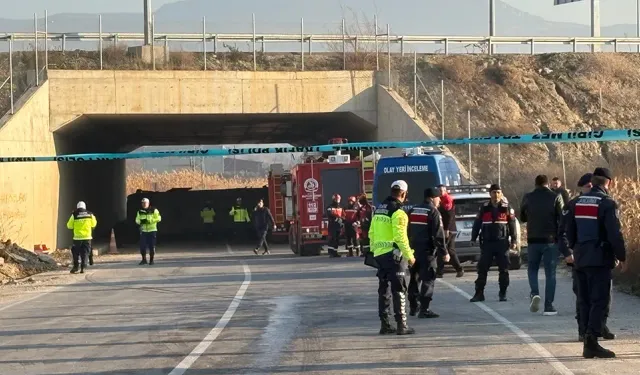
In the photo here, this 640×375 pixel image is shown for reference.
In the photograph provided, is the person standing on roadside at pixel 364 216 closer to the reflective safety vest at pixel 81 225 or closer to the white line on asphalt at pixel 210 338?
the reflective safety vest at pixel 81 225

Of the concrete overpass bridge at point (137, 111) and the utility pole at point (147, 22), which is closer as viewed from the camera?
the concrete overpass bridge at point (137, 111)

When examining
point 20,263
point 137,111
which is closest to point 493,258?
point 20,263

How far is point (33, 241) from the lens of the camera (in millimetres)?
35938

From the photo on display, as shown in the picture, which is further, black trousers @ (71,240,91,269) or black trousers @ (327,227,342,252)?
black trousers @ (327,227,342,252)

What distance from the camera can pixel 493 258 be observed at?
691 inches

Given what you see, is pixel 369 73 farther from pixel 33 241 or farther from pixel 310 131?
pixel 33 241

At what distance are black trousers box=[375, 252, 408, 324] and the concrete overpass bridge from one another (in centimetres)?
2219

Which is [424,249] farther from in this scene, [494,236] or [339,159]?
[339,159]

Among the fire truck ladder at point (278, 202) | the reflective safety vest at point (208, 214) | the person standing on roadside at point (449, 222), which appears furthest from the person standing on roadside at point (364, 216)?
the reflective safety vest at point (208, 214)

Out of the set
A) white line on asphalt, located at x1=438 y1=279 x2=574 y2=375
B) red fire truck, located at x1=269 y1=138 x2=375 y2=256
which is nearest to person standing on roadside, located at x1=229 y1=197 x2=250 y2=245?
red fire truck, located at x1=269 y1=138 x2=375 y2=256

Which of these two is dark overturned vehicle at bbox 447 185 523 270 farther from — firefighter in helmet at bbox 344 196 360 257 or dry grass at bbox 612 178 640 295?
firefighter in helmet at bbox 344 196 360 257

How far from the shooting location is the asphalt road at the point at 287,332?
11.7 metres

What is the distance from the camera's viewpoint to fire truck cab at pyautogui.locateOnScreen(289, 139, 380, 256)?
33844 millimetres

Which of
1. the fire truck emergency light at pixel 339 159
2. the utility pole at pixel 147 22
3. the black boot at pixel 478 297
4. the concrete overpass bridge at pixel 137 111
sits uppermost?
the utility pole at pixel 147 22
